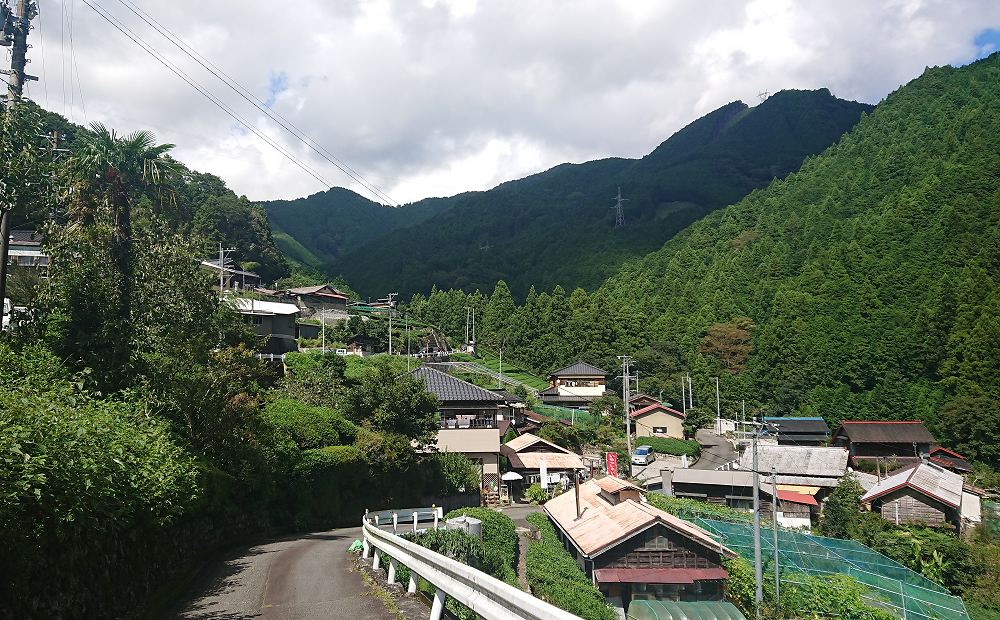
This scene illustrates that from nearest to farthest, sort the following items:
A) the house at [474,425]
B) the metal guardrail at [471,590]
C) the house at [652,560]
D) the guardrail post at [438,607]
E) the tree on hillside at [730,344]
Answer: the metal guardrail at [471,590] → the guardrail post at [438,607] → the house at [652,560] → the house at [474,425] → the tree on hillside at [730,344]

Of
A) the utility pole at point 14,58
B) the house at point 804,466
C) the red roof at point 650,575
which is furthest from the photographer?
the house at point 804,466

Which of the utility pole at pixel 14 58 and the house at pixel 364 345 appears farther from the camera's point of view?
the house at pixel 364 345

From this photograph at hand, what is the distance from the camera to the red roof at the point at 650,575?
20.0 m

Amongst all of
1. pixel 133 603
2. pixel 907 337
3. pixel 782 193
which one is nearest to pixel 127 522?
pixel 133 603

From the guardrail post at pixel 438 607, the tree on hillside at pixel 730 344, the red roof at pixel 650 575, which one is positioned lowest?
the red roof at pixel 650 575

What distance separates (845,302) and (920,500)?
46.9m

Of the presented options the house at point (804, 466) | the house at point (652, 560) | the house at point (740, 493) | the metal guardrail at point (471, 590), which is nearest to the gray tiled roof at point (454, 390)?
the house at point (740, 493)

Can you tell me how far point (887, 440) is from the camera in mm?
49531

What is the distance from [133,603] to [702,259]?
10527 cm

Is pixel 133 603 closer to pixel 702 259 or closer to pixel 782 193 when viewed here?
pixel 702 259

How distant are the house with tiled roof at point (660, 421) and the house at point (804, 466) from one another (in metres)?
13.0

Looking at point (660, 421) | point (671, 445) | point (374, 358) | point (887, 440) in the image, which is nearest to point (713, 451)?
point (671, 445)

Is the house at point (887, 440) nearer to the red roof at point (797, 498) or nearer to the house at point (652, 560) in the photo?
the red roof at point (797, 498)

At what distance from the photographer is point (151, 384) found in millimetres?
13391
